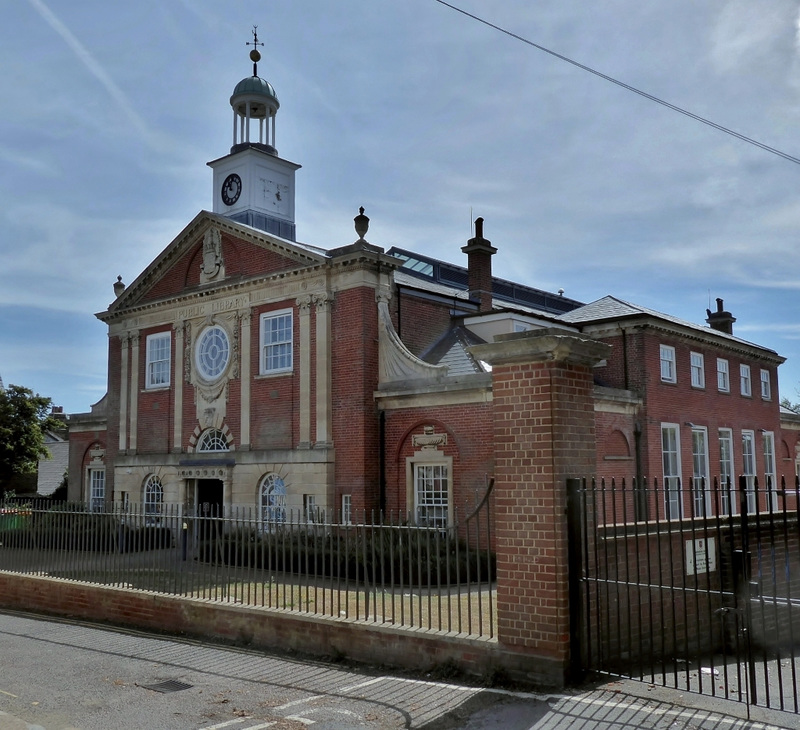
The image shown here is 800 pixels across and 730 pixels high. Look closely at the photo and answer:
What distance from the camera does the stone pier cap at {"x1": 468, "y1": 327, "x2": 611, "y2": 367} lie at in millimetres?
7613

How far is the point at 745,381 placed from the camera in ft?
102

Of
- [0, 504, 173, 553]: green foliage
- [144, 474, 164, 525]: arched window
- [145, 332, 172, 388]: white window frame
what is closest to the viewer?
[0, 504, 173, 553]: green foliage

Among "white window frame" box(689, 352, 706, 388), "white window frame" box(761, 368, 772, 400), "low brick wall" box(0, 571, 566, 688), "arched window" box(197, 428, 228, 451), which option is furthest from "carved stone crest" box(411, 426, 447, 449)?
"white window frame" box(761, 368, 772, 400)

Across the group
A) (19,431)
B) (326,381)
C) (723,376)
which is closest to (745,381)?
(723,376)

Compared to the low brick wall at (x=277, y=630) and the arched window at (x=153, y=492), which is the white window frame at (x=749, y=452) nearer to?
the arched window at (x=153, y=492)

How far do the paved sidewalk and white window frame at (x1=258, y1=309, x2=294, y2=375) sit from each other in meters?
13.9

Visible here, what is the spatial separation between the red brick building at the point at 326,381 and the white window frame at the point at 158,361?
6 cm

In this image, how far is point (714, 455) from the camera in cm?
2738

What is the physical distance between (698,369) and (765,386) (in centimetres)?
710

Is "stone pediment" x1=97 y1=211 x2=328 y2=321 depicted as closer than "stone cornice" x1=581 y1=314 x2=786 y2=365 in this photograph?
Yes

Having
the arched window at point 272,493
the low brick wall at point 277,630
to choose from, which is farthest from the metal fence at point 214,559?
the arched window at point 272,493

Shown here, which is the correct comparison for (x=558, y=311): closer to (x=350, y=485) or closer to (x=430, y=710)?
(x=350, y=485)

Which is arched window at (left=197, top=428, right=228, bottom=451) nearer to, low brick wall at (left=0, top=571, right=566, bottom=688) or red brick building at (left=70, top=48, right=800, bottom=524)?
red brick building at (left=70, top=48, right=800, bottom=524)

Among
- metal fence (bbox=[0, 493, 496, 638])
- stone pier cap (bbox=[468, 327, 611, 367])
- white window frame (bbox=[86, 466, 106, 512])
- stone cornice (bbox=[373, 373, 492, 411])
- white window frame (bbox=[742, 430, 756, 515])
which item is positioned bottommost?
metal fence (bbox=[0, 493, 496, 638])
